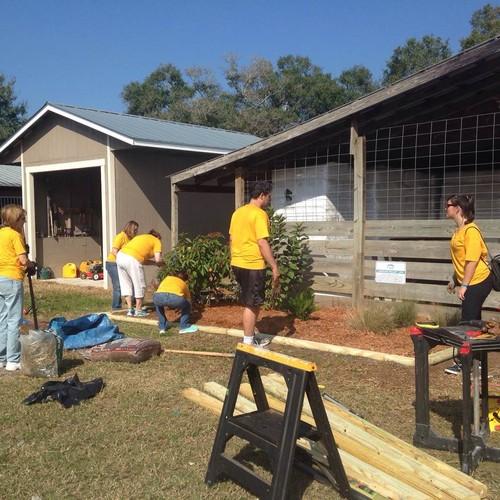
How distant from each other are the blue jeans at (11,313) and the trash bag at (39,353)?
0.32 meters

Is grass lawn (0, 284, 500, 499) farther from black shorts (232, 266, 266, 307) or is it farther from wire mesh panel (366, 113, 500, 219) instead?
wire mesh panel (366, 113, 500, 219)

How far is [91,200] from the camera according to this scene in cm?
1747

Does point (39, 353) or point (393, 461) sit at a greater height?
point (39, 353)

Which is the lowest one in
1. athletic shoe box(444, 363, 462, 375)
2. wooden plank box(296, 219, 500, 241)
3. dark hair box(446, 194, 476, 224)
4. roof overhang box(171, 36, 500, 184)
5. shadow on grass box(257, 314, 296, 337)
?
athletic shoe box(444, 363, 462, 375)

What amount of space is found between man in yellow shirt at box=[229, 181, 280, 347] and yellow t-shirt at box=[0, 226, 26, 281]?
238 centimetres

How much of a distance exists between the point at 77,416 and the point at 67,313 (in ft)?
18.4

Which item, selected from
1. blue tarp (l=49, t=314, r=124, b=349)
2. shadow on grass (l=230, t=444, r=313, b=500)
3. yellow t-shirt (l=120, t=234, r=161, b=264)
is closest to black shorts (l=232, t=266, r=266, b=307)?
blue tarp (l=49, t=314, r=124, b=349)

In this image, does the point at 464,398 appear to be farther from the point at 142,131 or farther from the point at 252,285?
the point at 142,131

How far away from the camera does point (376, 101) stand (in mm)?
8094

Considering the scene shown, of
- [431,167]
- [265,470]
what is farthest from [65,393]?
[431,167]

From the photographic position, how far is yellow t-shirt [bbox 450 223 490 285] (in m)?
5.39

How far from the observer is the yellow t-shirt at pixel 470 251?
5.39 m

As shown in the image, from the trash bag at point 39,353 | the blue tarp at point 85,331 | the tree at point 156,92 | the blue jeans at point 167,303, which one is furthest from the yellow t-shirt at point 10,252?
the tree at point 156,92

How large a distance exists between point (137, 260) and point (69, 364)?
279 cm
